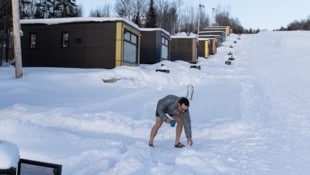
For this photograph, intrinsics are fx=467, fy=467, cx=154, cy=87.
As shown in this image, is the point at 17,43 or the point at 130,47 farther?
the point at 130,47

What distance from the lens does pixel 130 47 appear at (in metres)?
30.4

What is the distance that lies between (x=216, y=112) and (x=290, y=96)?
5567mm

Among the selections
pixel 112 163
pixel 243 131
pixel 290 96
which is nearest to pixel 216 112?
pixel 243 131

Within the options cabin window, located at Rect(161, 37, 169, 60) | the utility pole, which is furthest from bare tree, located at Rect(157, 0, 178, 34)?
the utility pole

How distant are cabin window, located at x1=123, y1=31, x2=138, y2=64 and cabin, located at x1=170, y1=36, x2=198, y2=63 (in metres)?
14.9

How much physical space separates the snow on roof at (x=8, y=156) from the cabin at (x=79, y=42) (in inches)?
948

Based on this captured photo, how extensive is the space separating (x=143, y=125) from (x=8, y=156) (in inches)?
344

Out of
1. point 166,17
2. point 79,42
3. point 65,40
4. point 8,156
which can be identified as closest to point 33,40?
point 65,40

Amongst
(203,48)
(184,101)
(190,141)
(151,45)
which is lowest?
(190,141)

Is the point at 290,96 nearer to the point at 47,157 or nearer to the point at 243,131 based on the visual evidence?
the point at 243,131

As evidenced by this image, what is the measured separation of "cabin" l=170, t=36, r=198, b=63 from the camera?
46.1 m

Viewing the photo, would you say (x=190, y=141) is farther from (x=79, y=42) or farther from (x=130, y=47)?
(x=130, y=47)

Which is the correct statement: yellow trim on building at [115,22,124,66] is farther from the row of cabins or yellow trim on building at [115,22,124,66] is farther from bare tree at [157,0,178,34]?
bare tree at [157,0,178,34]

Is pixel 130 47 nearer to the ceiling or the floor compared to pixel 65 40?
nearer to the floor
